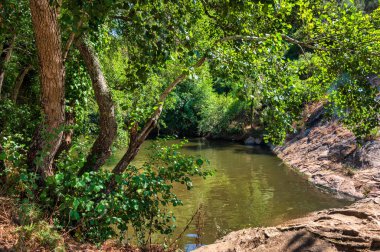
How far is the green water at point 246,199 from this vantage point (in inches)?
402

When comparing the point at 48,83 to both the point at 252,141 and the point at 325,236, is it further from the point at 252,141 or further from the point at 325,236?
the point at 252,141

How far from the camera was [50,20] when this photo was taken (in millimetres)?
4281

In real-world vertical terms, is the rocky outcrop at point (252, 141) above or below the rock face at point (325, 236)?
above

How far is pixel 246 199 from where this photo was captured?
509 inches

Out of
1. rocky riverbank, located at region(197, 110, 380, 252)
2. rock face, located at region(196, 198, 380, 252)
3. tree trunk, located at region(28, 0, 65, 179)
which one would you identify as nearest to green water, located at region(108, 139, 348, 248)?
rocky riverbank, located at region(197, 110, 380, 252)

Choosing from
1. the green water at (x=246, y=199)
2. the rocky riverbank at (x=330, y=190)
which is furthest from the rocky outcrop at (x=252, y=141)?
the green water at (x=246, y=199)

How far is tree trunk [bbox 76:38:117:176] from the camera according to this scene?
19.2ft

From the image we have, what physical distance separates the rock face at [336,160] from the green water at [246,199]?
27.2 inches

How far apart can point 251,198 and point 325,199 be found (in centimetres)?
249

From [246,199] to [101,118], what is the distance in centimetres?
823

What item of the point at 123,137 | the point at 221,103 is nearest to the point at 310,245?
the point at 123,137

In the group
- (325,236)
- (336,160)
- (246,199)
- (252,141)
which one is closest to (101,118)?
(325,236)

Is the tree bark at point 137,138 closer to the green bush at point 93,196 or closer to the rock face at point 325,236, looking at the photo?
the green bush at point 93,196

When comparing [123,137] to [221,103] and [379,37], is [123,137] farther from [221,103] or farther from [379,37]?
[221,103]
